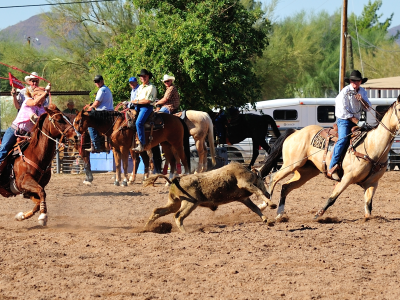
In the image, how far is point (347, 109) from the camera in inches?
379

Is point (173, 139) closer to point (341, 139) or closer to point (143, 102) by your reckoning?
point (143, 102)

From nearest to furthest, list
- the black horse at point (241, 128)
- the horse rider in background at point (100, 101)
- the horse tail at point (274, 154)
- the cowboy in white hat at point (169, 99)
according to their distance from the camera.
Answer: the horse tail at point (274, 154)
the horse rider in background at point (100, 101)
the cowboy in white hat at point (169, 99)
the black horse at point (241, 128)

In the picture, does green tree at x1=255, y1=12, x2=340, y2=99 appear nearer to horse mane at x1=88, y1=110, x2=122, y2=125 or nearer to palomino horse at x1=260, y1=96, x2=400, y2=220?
horse mane at x1=88, y1=110, x2=122, y2=125

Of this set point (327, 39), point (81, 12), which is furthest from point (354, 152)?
point (327, 39)

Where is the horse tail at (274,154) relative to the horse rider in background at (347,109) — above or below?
below

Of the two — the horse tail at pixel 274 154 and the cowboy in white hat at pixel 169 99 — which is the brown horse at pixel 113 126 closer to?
the cowboy in white hat at pixel 169 99

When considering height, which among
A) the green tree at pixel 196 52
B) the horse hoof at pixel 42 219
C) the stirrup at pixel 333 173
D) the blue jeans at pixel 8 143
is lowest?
the horse hoof at pixel 42 219

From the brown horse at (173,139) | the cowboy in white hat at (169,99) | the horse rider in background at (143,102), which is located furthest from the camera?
the cowboy in white hat at (169,99)

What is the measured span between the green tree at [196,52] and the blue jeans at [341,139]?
956cm

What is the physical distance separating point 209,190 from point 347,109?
2703mm

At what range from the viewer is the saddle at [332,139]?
9586 mm

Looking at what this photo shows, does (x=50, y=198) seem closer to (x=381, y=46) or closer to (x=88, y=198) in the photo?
(x=88, y=198)

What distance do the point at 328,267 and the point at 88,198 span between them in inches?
298

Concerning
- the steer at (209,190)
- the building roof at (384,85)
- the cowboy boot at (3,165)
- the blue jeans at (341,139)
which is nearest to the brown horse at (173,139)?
the cowboy boot at (3,165)
